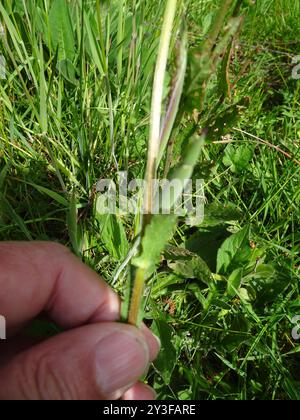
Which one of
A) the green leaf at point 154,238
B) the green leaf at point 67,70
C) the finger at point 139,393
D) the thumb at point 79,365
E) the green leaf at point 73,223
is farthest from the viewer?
the green leaf at point 67,70

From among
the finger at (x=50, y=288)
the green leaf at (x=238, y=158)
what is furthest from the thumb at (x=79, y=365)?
the green leaf at (x=238, y=158)

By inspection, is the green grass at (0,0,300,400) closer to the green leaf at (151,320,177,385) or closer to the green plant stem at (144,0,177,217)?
the green leaf at (151,320,177,385)

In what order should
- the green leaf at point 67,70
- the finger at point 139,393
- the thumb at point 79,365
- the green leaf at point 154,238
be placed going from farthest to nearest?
the green leaf at point 67,70
the finger at point 139,393
the thumb at point 79,365
the green leaf at point 154,238

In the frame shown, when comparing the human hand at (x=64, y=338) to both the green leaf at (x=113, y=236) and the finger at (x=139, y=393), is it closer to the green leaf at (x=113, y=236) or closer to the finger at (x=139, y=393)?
the finger at (x=139, y=393)

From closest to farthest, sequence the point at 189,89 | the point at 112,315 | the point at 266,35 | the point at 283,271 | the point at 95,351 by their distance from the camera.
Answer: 1. the point at 189,89
2. the point at 95,351
3. the point at 112,315
4. the point at 283,271
5. the point at 266,35

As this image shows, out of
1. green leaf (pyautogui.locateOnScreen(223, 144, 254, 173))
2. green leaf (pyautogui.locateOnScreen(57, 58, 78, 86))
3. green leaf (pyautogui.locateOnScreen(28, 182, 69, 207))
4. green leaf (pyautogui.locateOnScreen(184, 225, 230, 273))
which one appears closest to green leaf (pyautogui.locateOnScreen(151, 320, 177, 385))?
green leaf (pyautogui.locateOnScreen(184, 225, 230, 273))
